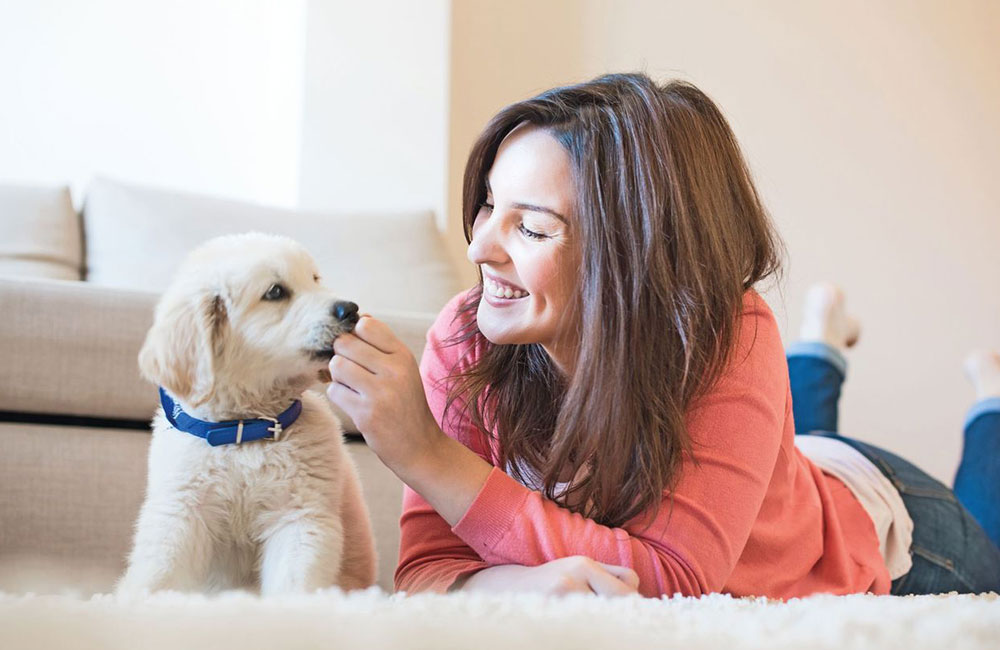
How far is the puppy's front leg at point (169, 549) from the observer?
0.89 m

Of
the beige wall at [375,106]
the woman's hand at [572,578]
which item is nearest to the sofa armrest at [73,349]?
the woman's hand at [572,578]

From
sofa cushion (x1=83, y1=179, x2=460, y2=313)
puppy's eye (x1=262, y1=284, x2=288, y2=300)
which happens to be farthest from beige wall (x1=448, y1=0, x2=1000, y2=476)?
puppy's eye (x1=262, y1=284, x2=288, y2=300)

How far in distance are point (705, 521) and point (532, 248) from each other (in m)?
0.32

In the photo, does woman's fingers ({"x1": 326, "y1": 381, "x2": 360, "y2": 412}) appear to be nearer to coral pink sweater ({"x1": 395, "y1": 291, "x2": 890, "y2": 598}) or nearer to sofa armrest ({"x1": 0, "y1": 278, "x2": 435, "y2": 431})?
coral pink sweater ({"x1": 395, "y1": 291, "x2": 890, "y2": 598})

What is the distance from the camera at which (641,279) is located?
891 millimetres

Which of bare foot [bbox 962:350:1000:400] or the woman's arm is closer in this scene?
the woman's arm

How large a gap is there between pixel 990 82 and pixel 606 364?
3.20m

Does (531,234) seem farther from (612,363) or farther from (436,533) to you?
(436,533)

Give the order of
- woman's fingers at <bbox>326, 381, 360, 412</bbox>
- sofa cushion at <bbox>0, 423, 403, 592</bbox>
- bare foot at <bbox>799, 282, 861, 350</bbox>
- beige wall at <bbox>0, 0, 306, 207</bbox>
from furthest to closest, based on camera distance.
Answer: beige wall at <bbox>0, 0, 306, 207</bbox>, bare foot at <bbox>799, 282, 861, 350</bbox>, sofa cushion at <bbox>0, 423, 403, 592</bbox>, woman's fingers at <bbox>326, 381, 360, 412</bbox>

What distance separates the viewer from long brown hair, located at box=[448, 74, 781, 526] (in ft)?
2.91

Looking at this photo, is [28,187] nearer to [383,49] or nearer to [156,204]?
[156,204]

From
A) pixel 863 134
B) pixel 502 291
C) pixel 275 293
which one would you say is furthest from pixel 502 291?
pixel 863 134

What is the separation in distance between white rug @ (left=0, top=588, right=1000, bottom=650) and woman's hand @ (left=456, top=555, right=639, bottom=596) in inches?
14.8

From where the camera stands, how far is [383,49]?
295 centimetres
